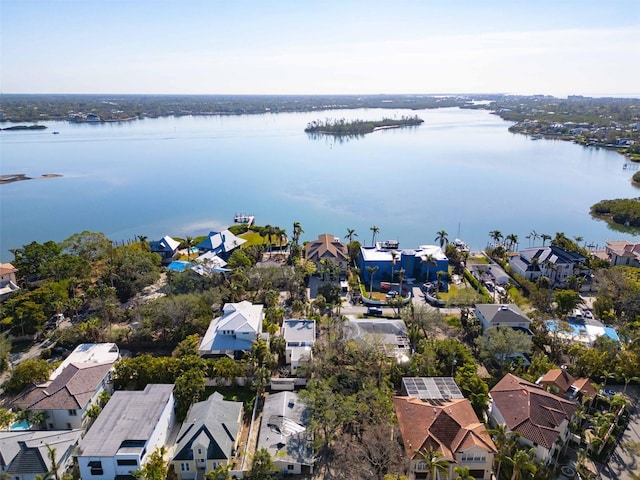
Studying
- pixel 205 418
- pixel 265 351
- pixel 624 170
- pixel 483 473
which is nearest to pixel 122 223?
pixel 265 351

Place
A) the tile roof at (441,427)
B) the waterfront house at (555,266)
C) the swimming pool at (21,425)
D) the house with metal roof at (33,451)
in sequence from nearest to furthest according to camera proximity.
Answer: the house with metal roof at (33,451) → the tile roof at (441,427) → the swimming pool at (21,425) → the waterfront house at (555,266)

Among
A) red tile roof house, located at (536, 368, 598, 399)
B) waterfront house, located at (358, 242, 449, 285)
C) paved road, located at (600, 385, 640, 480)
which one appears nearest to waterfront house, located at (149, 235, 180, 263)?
waterfront house, located at (358, 242, 449, 285)

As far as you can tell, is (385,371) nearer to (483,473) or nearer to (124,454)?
(483,473)

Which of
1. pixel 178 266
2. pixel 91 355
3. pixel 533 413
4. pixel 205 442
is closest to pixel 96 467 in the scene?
pixel 205 442

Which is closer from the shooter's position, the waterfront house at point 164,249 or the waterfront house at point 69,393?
the waterfront house at point 69,393

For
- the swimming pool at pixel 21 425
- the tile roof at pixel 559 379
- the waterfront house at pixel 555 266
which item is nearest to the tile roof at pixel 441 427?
→ the tile roof at pixel 559 379

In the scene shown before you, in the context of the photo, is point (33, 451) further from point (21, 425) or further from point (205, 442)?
point (205, 442)

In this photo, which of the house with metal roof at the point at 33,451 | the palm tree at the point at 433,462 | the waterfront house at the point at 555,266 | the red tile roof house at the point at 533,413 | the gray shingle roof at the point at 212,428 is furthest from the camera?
the waterfront house at the point at 555,266

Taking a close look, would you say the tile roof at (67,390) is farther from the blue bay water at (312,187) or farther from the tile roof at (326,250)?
the blue bay water at (312,187)

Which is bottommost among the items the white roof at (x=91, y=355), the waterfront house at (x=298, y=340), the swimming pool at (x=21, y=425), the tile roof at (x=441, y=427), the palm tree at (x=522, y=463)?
the swimming pool at (x=21, y=425)

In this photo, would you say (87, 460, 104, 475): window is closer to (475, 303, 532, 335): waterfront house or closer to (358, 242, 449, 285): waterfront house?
(475, 303, 532, 335): waterfront house
